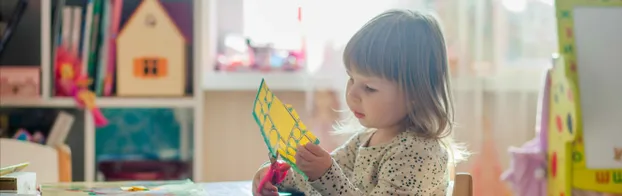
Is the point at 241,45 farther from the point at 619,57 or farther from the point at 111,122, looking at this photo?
the point at 619,57

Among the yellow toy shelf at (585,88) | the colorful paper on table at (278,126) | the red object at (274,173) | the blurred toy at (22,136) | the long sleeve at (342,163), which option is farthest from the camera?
the blurred toy at (22,136)

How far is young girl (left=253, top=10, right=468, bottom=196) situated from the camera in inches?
38.5

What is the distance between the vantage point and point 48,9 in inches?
79.4

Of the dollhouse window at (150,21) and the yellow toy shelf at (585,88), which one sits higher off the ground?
the dollhouse window at (150,21)

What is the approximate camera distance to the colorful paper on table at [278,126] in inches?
34.2

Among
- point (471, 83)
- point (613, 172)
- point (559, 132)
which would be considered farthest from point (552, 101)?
point (471, 83)

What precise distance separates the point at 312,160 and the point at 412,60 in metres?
0.20

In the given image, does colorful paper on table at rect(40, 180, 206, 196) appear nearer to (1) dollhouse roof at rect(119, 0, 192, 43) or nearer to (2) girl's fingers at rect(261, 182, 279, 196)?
(2) girl's fingers at rect(261, 182, 279, 196)

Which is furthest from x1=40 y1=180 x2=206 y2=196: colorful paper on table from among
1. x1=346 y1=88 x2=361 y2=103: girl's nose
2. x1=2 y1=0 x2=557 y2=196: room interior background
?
x1=2 y1=0 x2=557 y2=196: room interior background

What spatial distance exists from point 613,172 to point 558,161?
0.39 ft

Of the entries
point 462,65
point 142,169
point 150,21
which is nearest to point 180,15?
point 150,21

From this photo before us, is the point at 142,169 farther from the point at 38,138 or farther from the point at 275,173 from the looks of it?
the point at 275,173

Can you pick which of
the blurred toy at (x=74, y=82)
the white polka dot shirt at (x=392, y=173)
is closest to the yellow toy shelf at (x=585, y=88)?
the white polka dot shirt at (x=392, y=173)

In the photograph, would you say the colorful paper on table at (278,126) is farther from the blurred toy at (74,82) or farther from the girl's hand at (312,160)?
the blurred toy at (74,82)
